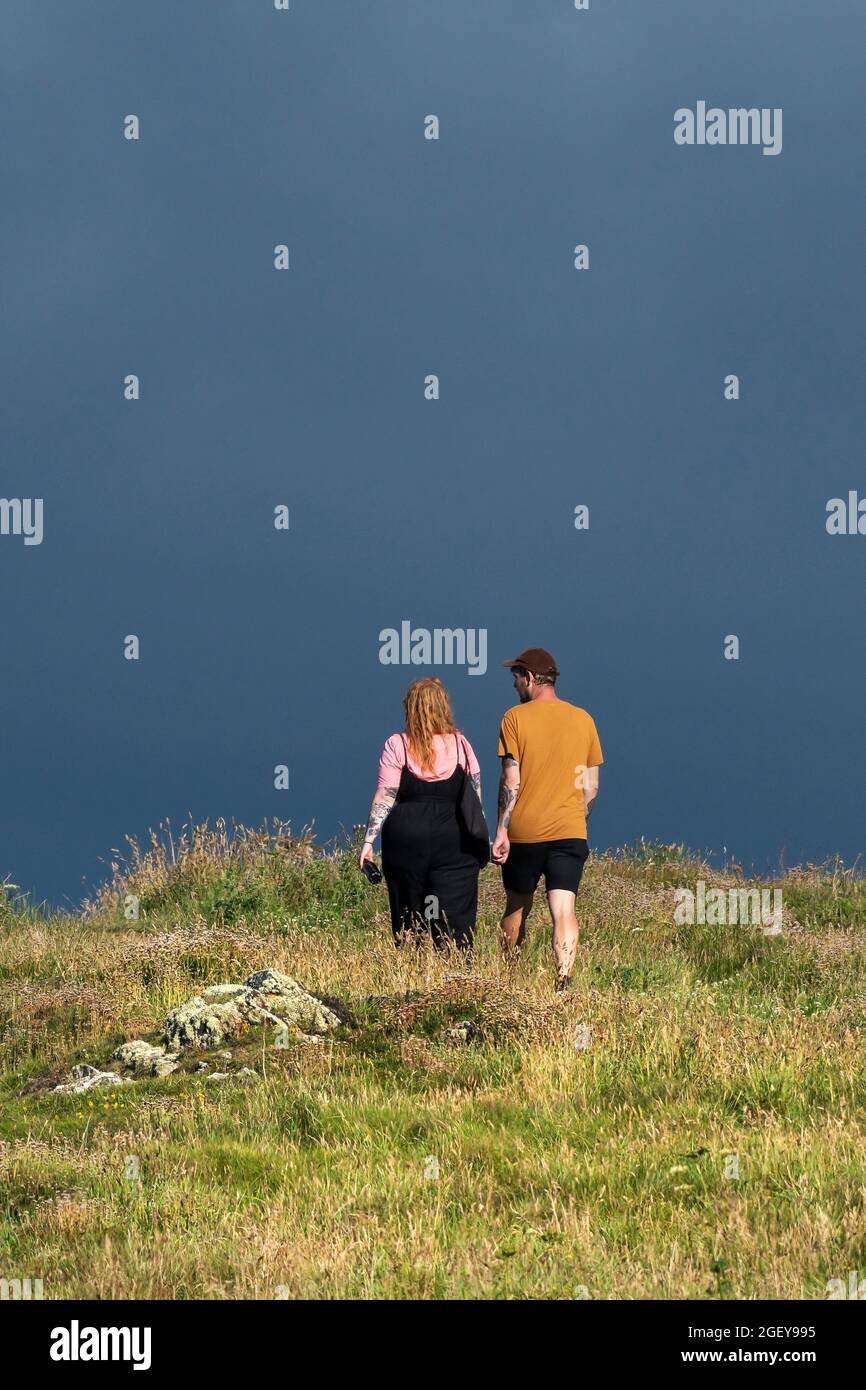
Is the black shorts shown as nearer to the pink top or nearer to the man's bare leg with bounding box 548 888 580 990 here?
the man's bare leg with bounding box 548 888 580 990

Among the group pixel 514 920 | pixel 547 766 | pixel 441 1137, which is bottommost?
pixel 441 1137

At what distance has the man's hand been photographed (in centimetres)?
1228

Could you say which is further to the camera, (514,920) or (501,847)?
(514,920)

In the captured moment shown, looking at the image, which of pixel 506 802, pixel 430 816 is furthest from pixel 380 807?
pixel 506 802

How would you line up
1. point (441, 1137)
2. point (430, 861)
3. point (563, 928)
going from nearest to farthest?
point (441, 1137) → point (563, 928) → point (430, 861)

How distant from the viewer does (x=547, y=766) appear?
39.9 ft

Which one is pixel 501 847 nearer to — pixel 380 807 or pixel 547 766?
pixel 547 766

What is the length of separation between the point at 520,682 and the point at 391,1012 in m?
3.53

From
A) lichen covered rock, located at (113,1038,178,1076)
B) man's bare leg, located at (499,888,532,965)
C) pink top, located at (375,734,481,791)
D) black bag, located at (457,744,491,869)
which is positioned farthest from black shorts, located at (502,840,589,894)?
lichen covered rock, located at (113,1038,178,1076)

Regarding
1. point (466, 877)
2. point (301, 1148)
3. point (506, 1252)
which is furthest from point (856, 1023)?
point (506, 1252)

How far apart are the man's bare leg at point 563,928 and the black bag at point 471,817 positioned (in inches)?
40.2

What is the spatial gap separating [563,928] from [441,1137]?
488cm

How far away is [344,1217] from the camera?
6.48m
